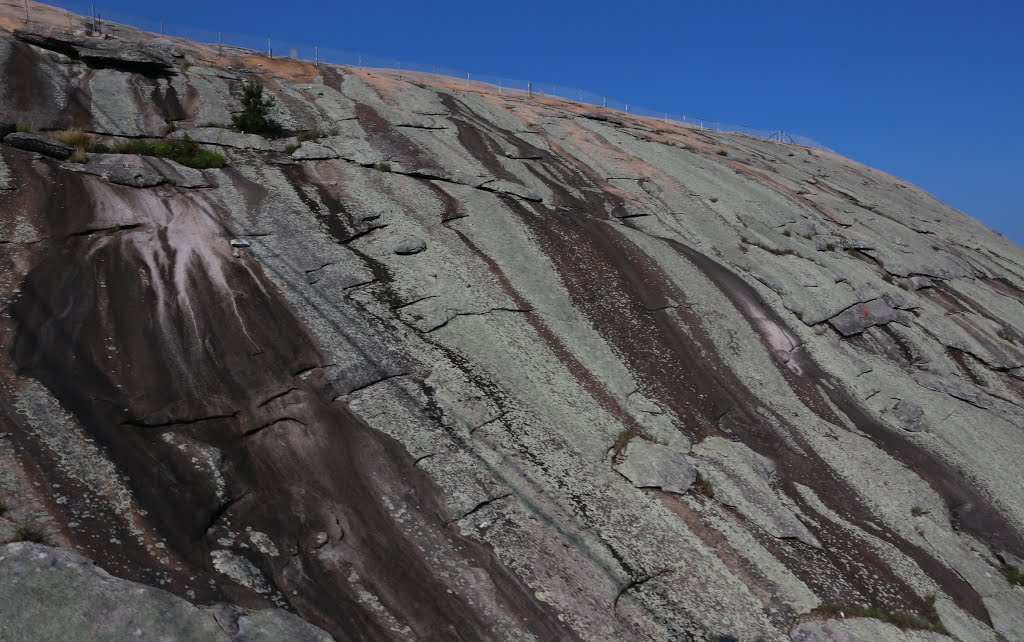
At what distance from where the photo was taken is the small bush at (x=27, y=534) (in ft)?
19.8

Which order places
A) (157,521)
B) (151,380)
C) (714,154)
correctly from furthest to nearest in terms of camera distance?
(714,154)
(151,380)
(157,521)

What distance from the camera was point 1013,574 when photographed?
1012 cm

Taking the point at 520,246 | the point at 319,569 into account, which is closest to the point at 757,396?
the point at 520,246

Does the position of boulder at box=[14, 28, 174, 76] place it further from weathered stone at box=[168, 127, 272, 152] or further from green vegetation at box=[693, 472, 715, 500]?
green vegetation at box=[693, 472, 715, 500]

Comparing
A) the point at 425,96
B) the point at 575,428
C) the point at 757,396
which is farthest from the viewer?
the point at 425,96

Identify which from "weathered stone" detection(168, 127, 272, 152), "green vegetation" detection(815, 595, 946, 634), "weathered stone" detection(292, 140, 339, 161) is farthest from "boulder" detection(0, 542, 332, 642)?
"weathered stone" detection(168, 127, 272, 152)

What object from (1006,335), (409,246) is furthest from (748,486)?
(1006,335)

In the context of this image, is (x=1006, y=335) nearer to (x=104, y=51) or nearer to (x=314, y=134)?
(x=314, y=134)

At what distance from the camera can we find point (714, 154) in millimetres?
27828

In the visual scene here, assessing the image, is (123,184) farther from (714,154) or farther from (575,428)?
(714,154)

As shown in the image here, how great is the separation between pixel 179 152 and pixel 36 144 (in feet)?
9.07

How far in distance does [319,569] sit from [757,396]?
8.67 m

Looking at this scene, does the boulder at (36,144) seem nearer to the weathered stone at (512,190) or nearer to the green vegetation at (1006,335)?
the weathered stone at (512,190)

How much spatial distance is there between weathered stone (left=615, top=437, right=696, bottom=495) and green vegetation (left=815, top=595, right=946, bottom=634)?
7.74 feet
